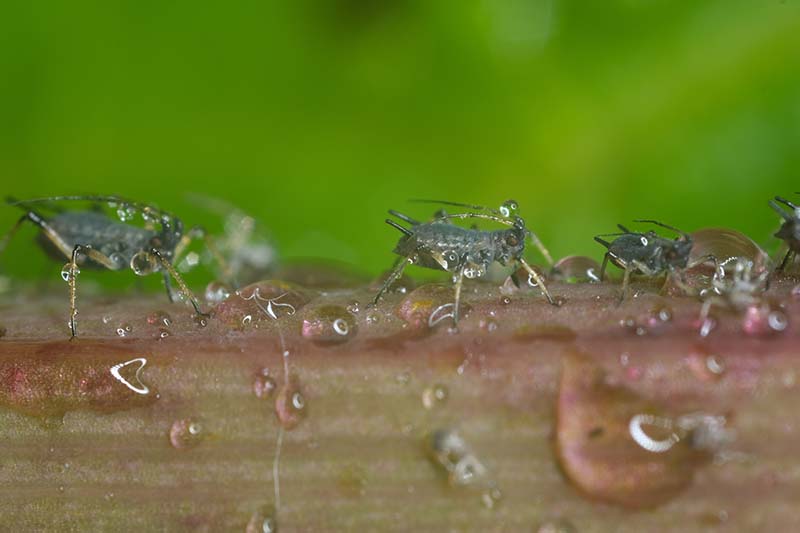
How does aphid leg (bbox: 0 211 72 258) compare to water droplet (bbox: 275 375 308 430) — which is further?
aphid leg (bbox: 0 211 72 258)

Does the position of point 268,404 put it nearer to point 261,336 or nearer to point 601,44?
point 261,336

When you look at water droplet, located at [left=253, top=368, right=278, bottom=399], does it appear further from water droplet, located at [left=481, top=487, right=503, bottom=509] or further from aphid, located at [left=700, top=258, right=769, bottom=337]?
aphid, located at [left=700, top=258, right=769, bottom=337]

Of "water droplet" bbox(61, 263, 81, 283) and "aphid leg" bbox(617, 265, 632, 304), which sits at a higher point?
"aphid leg" bbox(617, 265, 632, 304)

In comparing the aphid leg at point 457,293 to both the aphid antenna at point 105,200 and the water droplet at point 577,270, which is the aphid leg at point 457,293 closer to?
the water droplet at point 577,270

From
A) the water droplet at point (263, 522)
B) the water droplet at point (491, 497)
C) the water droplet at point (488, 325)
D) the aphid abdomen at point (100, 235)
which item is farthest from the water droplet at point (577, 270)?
the aphid abdomen at point (100, 235)

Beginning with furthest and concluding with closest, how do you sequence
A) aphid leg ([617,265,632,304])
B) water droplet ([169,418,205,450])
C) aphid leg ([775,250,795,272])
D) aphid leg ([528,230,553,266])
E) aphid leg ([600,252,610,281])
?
aphid leg ([528,230,553,266]) < aphid leg ([600,252,610,281]) < aphid leg ([775,250,795,272]) < aphid leg ([617,265,632,304]) < water droplet ([169,418,205,450])

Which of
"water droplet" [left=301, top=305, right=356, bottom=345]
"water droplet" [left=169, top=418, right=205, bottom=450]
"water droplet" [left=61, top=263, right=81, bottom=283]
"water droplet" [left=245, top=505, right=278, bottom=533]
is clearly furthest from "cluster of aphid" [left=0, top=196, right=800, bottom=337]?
"water droplet" [left=245, top=505, right=278, bottom=533]
